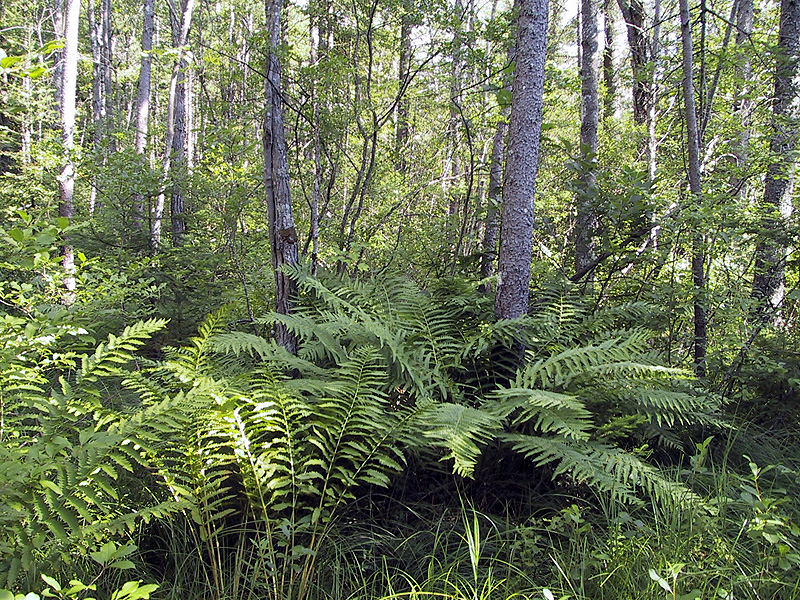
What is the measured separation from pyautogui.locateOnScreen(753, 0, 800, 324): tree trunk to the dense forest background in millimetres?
39

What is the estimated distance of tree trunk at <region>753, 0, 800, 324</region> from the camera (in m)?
4.30

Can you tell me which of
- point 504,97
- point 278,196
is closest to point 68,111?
point 278,196

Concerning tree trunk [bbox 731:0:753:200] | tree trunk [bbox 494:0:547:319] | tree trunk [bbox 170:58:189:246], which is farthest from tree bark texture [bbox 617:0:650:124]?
tree trunk [bbox 170:58:189:246]

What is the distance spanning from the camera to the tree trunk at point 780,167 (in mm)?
4301

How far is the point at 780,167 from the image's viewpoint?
4371 mm

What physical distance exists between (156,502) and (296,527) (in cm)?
76

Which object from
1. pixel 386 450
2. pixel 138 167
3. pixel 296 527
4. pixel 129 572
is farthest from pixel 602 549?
pixel 138 167

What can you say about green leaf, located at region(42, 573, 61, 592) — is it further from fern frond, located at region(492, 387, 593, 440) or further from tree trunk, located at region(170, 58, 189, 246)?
tree trunk, located at region(170, 58, 189, 246)

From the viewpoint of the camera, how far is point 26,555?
153 cm

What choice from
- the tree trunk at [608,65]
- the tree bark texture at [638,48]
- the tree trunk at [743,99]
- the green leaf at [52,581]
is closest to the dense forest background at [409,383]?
the green leaf at [52,581]

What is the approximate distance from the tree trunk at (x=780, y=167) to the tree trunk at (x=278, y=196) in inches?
155

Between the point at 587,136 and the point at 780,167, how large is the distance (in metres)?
1.88

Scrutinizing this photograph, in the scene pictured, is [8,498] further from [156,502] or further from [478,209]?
[478,209]

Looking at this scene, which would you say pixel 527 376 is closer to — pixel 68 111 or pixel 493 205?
pixel 493 205
